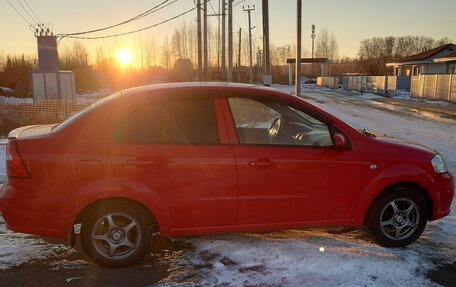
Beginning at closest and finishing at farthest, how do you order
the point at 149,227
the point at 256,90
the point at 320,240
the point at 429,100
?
1. the point at 149,227
2. the point at 256,90
3. the point at 320,240
4. the point at 429,100

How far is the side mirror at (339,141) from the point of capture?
4.02m

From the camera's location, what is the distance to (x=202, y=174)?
3820mm

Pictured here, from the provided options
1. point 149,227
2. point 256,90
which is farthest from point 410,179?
point 149,227

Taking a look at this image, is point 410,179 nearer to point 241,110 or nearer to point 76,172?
point 241,110

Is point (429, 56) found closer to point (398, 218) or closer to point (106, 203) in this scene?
point (398, 218)

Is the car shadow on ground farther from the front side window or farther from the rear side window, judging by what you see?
the front side window

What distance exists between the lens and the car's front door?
392cm

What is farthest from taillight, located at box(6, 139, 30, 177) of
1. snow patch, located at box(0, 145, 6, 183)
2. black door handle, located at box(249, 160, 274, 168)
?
snow patch, located at box(0, 145, 6, 183)

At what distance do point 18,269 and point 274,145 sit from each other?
8.47 ft

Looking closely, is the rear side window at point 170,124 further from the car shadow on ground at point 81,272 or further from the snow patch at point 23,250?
the snow patch at point 23,250

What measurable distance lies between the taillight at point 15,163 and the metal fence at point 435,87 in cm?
2927

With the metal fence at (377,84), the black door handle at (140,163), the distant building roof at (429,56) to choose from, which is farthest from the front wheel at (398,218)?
the distant building roof at (429,56)

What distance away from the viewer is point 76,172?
12.0 feet

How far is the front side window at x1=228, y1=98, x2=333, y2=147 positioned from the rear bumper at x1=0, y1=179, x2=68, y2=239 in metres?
1.77
